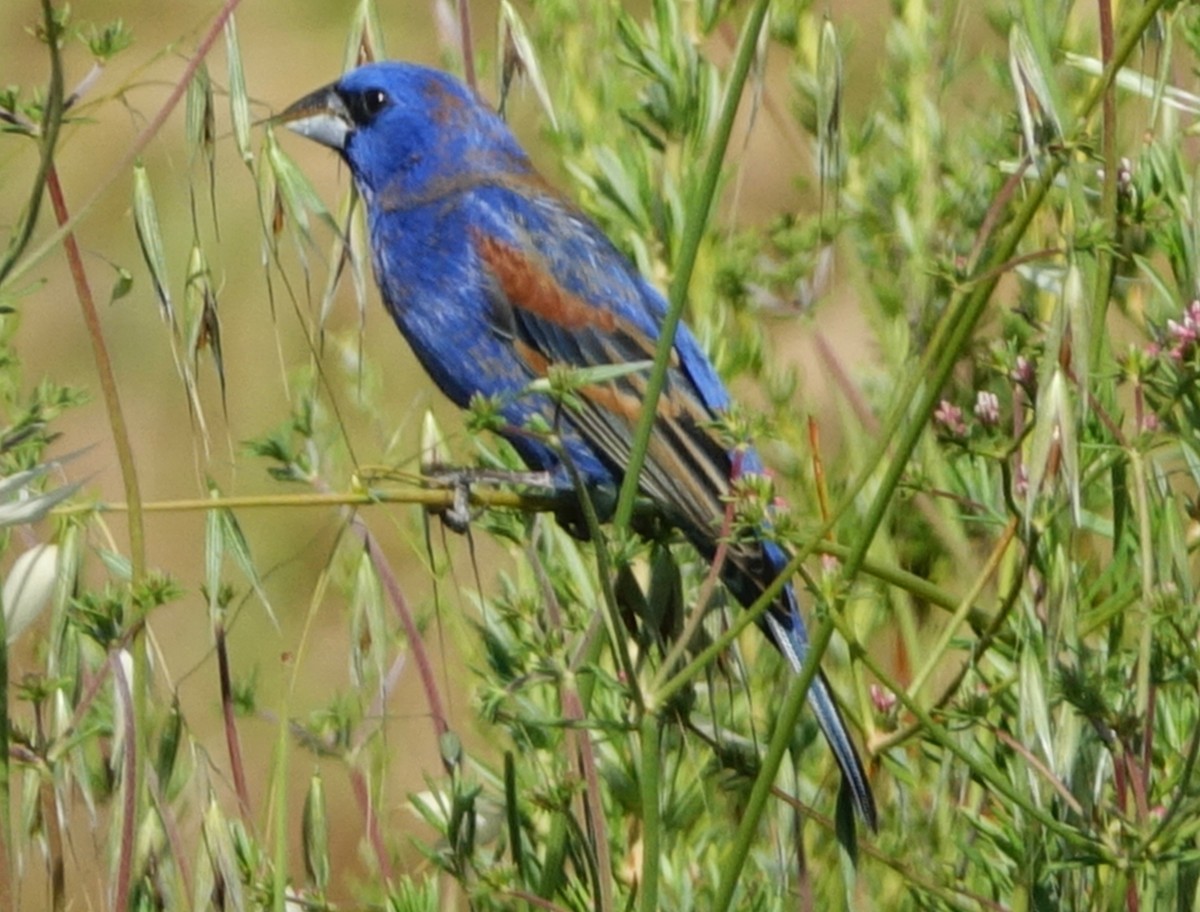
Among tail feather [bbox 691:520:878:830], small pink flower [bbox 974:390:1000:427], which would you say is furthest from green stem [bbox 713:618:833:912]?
small pink flower [bbox 974:390:1000:427]

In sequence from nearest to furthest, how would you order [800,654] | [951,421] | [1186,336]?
[1186,336] → [951,421] → [800,654]

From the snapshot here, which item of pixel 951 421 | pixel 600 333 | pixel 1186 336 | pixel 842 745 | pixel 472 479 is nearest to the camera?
pixel 1186 336

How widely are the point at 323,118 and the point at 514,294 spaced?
0.67 meters

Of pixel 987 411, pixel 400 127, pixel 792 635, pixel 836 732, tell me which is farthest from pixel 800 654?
pixel 400 127

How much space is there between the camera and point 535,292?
3504mm

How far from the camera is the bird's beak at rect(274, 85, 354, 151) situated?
3.83 metres

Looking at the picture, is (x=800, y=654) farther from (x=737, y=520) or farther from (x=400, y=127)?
(x=400, y=127)

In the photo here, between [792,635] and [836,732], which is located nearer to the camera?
[836,732]

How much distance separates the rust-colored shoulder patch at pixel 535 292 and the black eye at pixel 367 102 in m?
0.49

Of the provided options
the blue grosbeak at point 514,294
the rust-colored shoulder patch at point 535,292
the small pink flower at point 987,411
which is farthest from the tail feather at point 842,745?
the rust-colored shoulder patch at point 535,292

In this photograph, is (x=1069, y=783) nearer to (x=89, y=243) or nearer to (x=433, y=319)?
(x=433, y=319)

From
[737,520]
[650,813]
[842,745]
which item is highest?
[737,520]

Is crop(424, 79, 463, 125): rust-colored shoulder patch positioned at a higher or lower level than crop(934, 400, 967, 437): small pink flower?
higher

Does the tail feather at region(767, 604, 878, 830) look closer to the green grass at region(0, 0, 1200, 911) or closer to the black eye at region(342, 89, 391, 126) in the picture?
the green grass at region(0, 0, 1200, 911)
